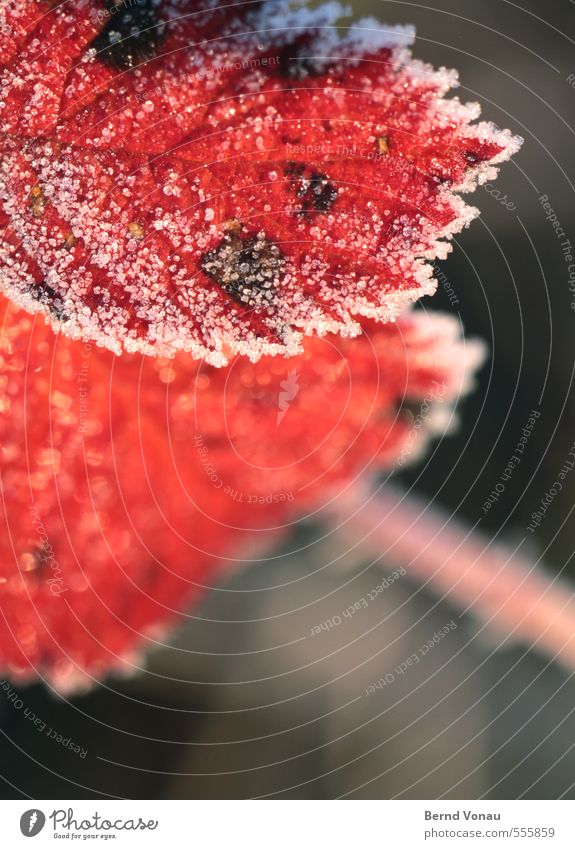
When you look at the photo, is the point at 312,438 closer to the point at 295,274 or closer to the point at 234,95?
the point at 295,274

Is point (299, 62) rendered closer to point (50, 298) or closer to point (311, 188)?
point (311, 188)

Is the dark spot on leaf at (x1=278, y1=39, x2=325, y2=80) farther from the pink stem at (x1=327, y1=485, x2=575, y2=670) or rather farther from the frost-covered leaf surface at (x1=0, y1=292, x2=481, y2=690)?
the pink stem at (x1=327, y1=485, x2=575, y2=670)

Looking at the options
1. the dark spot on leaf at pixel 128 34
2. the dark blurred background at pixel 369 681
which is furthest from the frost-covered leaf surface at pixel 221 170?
the dark blurred background at pixel 369 681

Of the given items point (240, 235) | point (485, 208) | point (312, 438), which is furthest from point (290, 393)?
point (485, 208)

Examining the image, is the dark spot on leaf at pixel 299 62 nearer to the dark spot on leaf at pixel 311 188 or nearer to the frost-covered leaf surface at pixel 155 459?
the dark spot on leaf at pixel 311 188

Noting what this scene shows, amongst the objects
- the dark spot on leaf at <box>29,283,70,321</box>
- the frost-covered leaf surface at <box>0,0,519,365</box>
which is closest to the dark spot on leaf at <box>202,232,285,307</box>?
the frost-covered leaf surface at <box>0,0,519,365</box>
